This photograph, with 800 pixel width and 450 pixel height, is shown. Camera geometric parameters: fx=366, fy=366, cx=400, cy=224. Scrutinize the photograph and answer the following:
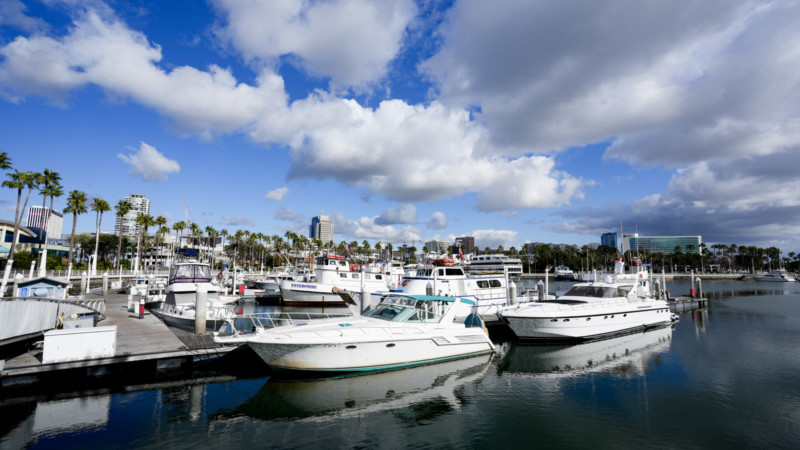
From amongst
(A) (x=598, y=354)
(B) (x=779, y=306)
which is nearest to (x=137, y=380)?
(A) (x=598, y=354)

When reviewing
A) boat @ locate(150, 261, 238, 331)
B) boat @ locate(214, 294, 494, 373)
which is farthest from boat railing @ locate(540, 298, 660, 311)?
boat @ locate(150, 261, 238, 331)

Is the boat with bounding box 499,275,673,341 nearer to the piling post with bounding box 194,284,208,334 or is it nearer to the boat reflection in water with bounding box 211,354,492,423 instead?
the boat reflection in water with bounding box 211,354,492,423

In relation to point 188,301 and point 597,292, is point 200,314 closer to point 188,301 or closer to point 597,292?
point 188,301

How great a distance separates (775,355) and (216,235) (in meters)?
101

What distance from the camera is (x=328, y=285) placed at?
36.7 metres

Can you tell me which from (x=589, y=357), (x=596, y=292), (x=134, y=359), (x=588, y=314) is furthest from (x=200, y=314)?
(x=596, y=292)

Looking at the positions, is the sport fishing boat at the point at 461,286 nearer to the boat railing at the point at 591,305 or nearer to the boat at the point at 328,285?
the boat railing at the point at 591,305

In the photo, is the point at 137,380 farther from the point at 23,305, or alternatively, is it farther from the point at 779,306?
the point at 779,306

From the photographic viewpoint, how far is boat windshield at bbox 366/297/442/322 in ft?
50.4

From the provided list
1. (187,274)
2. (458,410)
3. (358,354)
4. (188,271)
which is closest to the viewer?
(458,410)

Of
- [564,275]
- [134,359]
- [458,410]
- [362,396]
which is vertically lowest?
[458,410]

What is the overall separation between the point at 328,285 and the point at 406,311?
2258 centimetres

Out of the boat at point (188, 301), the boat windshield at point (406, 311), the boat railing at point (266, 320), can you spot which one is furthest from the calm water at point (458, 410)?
the boat at point (188, 301)

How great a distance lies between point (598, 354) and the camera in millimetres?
18078
